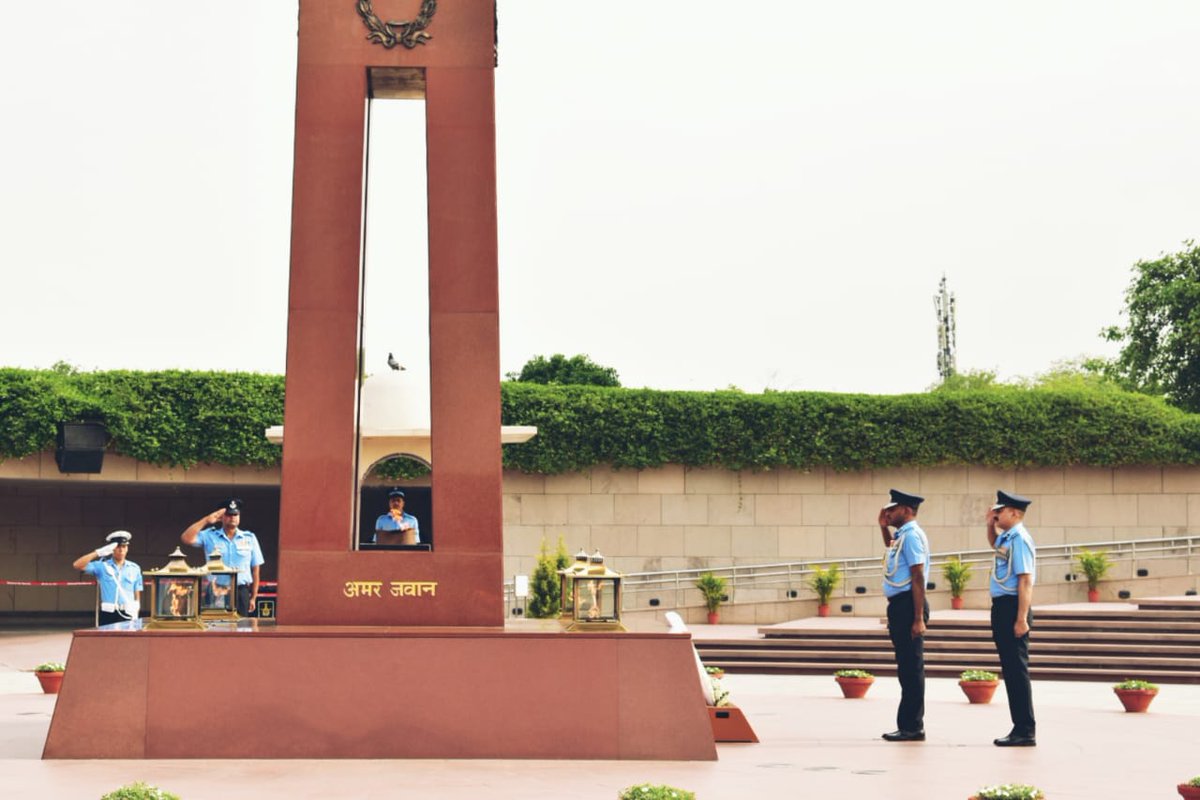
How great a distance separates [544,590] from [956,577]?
19.8ft

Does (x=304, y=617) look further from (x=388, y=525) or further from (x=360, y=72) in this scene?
(x=360, y=72)

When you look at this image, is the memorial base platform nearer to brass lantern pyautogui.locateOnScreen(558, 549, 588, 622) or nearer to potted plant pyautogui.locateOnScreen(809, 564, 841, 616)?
brass lantern pyautogui.locateOnScreen(558, 549, 588, 622)

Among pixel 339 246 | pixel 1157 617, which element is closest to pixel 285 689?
pixel 339 246

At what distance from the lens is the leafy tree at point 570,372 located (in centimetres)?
4024

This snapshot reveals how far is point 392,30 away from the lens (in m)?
9.43

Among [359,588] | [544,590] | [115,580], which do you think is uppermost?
[359,588]

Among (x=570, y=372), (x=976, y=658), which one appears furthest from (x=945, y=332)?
(x=976, y=658)

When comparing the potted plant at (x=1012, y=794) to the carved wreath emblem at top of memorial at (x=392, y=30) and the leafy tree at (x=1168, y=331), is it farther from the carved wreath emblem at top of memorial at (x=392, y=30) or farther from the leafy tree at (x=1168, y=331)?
the leafy tree at (x=1168, y=331)

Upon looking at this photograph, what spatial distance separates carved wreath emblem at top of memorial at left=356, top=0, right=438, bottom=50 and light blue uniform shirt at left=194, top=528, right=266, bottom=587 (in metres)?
4.62

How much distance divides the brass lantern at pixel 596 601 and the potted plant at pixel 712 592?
1349 cm

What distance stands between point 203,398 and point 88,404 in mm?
1675

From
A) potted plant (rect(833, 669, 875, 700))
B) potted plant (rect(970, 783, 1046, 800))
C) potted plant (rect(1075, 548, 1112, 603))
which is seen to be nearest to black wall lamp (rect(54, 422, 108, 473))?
potted plant (rect(833, 669, 875, 700))

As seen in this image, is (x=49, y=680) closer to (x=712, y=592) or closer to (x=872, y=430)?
(x=712, y=592)

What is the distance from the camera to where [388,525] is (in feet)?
36.9
